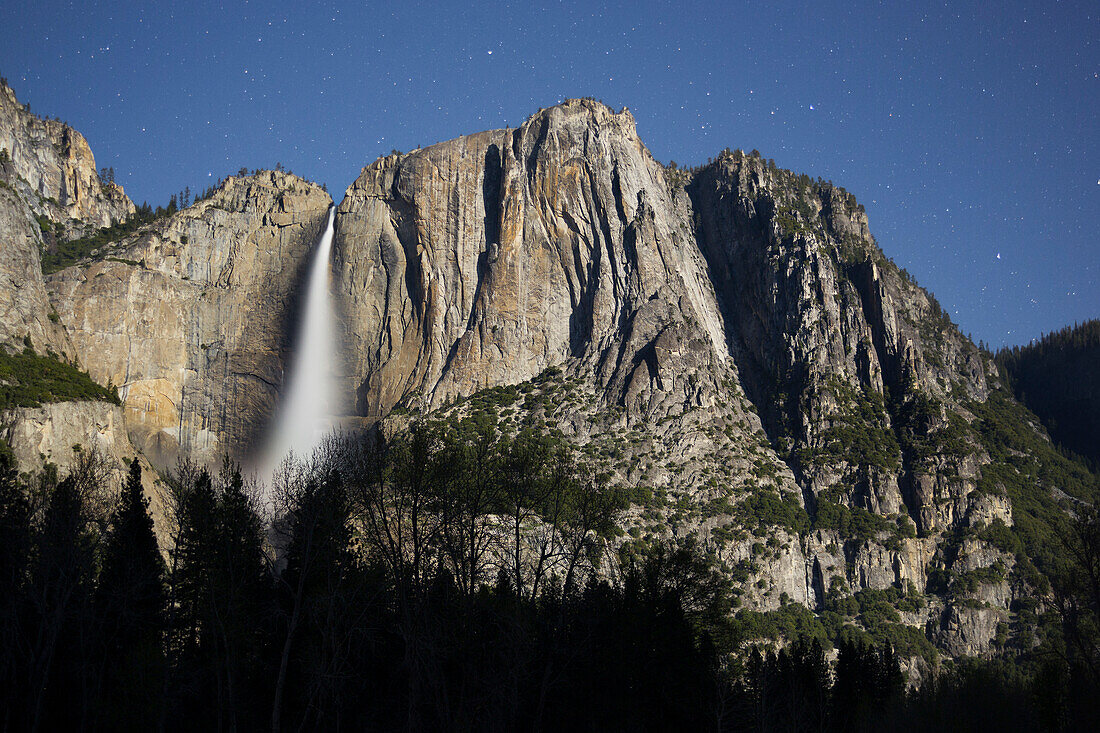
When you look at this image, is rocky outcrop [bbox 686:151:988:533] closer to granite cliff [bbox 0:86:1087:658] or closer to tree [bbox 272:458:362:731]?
granite cliff [bbox 0:86:1087:658]

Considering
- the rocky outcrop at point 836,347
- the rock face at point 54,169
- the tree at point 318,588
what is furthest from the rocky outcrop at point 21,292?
the rocky outcrop at point 836,347

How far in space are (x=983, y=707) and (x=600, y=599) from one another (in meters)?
32.2

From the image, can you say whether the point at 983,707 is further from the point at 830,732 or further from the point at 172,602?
the point at 172,602

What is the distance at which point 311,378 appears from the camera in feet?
464

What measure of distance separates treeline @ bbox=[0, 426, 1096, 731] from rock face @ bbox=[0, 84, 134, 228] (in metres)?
111

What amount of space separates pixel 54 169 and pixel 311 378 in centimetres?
5890

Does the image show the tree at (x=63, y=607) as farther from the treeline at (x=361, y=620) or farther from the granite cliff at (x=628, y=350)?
the granite cliff at (x=628, y=350)

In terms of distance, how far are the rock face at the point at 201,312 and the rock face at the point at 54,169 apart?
20045mm

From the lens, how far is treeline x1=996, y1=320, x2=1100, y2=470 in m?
174

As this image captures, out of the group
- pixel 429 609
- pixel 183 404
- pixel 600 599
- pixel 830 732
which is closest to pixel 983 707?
pixel 830 732

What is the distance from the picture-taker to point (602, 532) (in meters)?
47.8

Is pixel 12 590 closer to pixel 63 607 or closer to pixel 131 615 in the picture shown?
pixel 63 607

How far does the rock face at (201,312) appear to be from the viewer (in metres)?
127

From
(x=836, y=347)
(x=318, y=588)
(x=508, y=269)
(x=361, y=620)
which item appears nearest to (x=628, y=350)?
(x=508, y=269)
